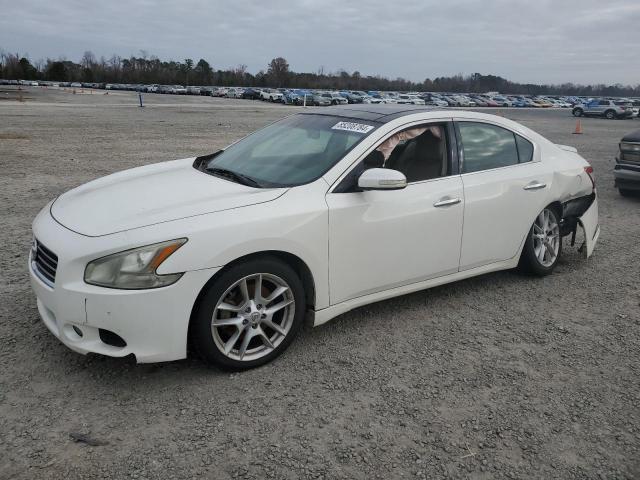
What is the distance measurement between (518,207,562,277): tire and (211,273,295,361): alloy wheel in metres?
2.56

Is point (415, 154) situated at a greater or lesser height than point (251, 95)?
lesser

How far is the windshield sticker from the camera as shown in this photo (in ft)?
13.1

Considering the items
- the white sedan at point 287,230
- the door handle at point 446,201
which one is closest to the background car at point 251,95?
the white sedan at point 287,230

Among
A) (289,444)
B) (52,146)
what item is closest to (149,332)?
(289,444)

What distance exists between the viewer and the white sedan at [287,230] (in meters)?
2.97

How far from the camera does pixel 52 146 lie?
14.3m

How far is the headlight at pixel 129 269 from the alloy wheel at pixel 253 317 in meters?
0.43

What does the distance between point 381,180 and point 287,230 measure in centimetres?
71

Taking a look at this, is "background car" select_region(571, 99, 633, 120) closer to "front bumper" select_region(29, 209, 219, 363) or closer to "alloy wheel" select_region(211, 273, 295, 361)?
"alloy wheel" select_region(211, 273, 295, 361)

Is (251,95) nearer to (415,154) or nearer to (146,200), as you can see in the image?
(415,154)

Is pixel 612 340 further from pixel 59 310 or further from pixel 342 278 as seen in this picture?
pixel 59 310

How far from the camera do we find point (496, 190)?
443 cm

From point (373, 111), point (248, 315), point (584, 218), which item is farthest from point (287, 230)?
point (584, 218)

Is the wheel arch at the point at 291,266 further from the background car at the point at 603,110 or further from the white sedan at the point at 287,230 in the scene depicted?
the background car at the point at 603,110
